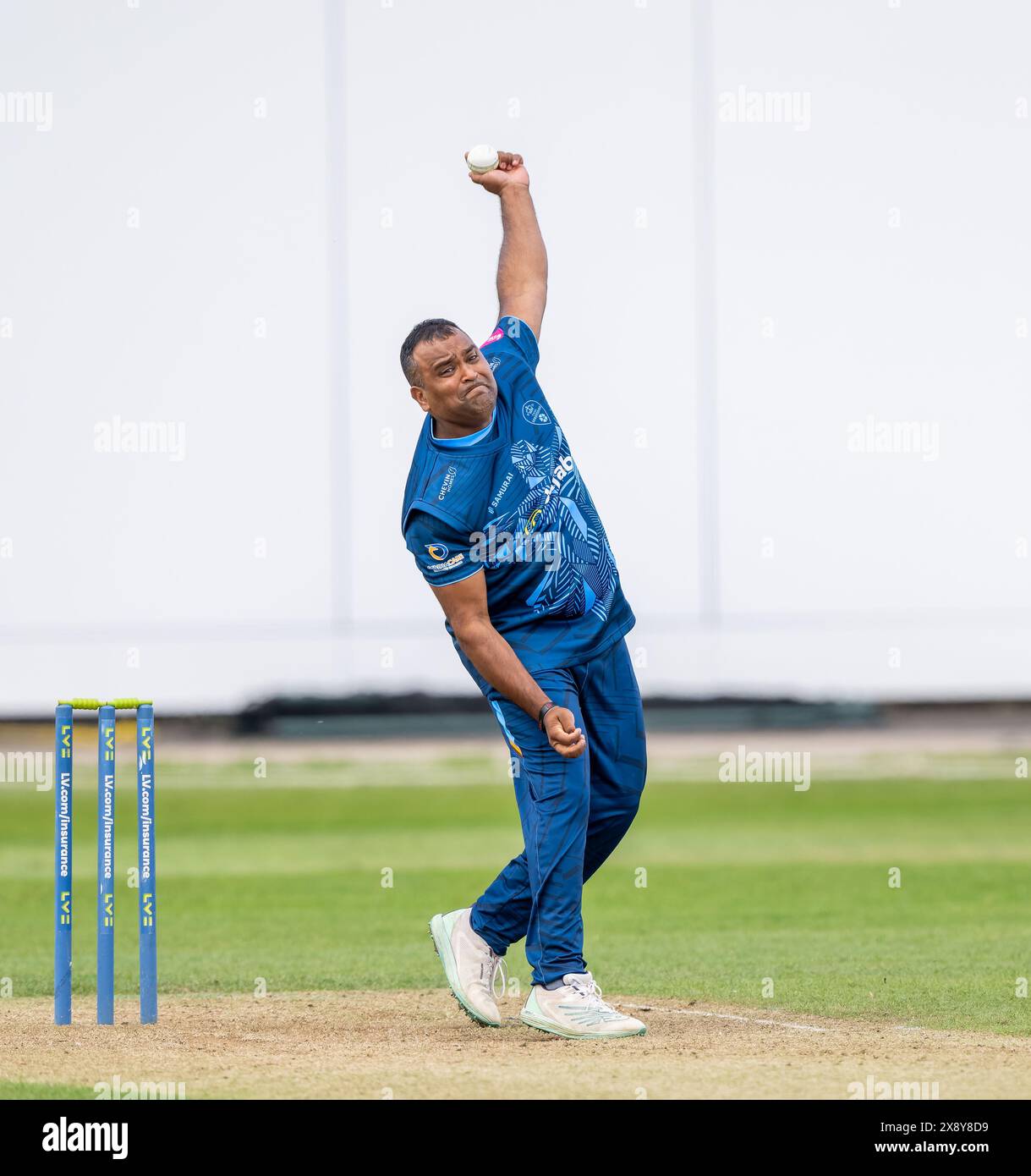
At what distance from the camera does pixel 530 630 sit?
21.6 feet

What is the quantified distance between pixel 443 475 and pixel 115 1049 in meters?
2.32

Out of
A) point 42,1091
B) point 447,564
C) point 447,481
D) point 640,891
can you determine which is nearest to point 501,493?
point 447,481

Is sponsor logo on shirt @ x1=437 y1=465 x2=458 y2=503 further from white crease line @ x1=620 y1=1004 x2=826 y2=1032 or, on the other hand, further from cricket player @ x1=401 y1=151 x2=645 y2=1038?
white crease line @ x1=620 y1=1004 x2=826 y2=1032

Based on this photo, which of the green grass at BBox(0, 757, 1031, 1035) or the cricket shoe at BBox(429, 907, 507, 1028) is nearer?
the cricket shoe at BBox(429, 907, 507, 1028)

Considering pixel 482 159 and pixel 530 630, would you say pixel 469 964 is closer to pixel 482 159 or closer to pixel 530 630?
pixel 530 630

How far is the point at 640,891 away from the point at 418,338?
973 cm

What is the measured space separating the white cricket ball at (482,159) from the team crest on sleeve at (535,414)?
3.27 feet

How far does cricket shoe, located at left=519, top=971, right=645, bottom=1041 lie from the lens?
646 cm

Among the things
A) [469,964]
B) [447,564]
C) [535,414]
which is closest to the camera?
[447,564]

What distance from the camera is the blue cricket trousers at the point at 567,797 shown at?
654 cm

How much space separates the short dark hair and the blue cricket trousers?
1129 millimetres

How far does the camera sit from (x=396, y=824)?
2647 centimetres

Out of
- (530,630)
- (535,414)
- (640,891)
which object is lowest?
(640,891)

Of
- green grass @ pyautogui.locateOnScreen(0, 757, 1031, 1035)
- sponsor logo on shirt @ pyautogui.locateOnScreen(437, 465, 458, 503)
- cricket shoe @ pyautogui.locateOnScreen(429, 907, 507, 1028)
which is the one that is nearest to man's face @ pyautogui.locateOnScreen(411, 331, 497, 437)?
sponsor logo on shirt @ pyautogui.locateOnScreen(437, 465, 458, 503)
